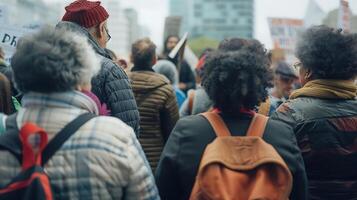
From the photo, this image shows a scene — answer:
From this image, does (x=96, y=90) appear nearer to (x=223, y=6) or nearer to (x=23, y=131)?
(x=23, y=131)

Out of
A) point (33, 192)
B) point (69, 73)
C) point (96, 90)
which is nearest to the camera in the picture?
point (33, 192)

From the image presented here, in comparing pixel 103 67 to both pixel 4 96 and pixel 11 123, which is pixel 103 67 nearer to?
pixel 4 96

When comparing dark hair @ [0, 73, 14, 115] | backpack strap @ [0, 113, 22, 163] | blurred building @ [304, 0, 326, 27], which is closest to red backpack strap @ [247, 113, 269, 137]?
backpack strap @ [0, 113, 22, 163]

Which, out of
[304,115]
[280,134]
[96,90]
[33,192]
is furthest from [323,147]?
[33,192]

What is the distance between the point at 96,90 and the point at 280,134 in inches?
58.6

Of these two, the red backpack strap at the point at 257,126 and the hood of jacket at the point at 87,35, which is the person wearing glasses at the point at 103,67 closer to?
the hood of jacket at the point at 87,35

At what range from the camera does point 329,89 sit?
3943 millimetres

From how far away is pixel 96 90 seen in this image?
165 inches

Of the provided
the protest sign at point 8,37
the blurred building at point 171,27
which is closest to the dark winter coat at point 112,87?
the protest sign at point 8,37

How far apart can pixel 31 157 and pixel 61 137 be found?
0.16 metres

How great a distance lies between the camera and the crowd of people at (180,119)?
108 inches

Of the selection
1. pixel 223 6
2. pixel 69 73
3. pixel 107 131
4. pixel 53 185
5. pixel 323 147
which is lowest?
pixel 223 6

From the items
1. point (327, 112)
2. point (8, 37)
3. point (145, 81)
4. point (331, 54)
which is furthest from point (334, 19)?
point (327, 112)

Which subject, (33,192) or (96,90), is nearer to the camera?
(33,192)
